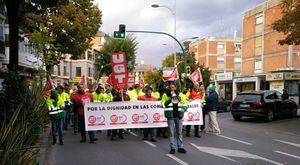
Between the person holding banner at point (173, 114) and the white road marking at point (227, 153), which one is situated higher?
the person holding banner at point (173, 114)

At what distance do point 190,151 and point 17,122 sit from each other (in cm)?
477

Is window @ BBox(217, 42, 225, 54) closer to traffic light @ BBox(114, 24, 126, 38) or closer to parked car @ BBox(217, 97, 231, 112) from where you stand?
parked car @ BBox(217, 97, 231, 112)

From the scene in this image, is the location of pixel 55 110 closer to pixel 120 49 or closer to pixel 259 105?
pixel 259 105

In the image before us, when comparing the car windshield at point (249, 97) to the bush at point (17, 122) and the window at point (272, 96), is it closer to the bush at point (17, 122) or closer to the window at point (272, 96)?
the window at point (272, 96)

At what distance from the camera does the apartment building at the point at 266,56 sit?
3127cm

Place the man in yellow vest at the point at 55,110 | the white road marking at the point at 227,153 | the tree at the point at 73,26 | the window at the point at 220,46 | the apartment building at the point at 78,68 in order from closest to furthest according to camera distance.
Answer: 1. the white road marking at the point at 227,153
2. the man in yellow vest at the point at 55,110
3. the tree at the point at 73,26
4. the apartment building at the point at 78,68
5. the window at the point at 220,46

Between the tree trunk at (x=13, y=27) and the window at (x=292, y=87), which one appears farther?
the window at (x=292, y=87)

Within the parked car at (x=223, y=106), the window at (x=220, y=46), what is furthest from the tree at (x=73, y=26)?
the window at (x=220, y=46)

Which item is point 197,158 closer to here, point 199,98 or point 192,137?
point 192,137

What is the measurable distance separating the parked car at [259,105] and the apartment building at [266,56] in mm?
13577

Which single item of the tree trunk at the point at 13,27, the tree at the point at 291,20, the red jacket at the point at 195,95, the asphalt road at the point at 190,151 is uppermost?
the tree at the point at 291,20

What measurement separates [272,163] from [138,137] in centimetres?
515

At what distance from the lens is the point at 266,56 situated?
126 ft

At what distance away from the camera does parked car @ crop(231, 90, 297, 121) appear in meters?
16.7
